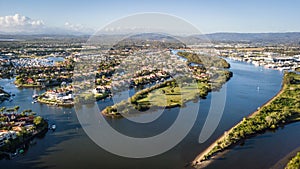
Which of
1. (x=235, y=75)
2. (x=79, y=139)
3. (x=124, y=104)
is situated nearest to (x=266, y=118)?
(x=124, y=104)

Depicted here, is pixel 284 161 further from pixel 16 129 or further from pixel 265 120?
pixel 16 129

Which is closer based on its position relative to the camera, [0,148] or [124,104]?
[0,148]

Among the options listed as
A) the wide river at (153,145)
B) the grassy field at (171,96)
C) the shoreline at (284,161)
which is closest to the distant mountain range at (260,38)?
the grassy field at (171,96)

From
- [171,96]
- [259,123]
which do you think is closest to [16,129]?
[171,96]

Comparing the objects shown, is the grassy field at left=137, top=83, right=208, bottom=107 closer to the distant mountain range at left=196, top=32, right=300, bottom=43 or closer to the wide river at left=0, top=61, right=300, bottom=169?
the wide river at left=0, top=61, right=300, bottom=169

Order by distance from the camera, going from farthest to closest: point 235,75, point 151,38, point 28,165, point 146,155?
point 151,38 < point 235,75 < point 146,155 < point 28,165

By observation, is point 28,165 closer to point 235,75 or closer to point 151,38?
point 235,75
